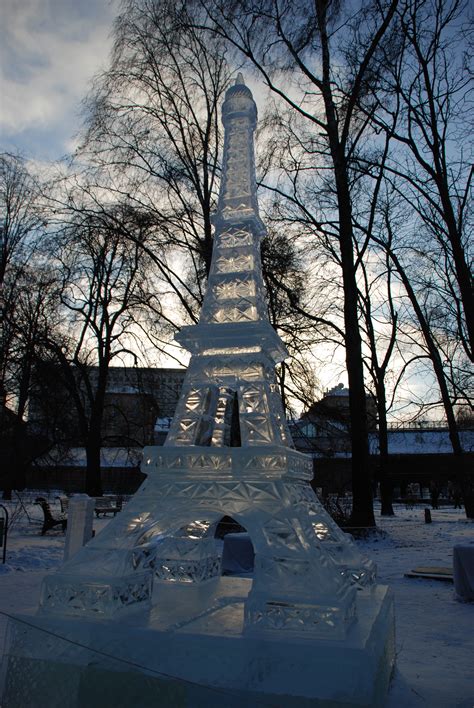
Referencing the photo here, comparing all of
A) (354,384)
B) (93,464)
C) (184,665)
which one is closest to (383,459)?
(354,384)

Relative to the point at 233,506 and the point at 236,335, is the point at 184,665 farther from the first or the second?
the point at 236,335

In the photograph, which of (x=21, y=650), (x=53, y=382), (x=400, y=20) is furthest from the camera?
(x=53, y=382)

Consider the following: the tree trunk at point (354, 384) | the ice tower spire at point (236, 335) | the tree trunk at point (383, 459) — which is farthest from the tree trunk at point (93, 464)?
the ice tower spire at point (236, 335)

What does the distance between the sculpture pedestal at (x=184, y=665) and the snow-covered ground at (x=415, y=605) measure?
49 centimetres

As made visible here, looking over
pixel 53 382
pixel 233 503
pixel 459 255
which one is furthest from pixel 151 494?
pixel 53 382

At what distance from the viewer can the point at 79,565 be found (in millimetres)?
4035

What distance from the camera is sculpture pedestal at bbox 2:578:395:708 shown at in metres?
3.07

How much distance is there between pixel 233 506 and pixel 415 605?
5154mm

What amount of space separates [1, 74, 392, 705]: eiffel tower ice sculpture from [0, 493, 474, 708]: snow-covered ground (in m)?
0.60

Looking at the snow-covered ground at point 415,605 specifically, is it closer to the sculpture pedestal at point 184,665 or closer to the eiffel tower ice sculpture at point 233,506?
the sculpture pedestal at point 184,665

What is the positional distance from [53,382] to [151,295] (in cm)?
444

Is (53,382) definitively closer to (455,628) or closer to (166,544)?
(166,544)

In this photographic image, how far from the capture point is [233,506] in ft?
14.0

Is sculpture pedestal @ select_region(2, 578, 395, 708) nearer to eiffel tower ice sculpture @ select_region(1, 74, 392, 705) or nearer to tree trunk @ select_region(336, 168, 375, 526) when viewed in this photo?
eiffel tower ice sculpture @ select_region(1, 74, 392, 705)
